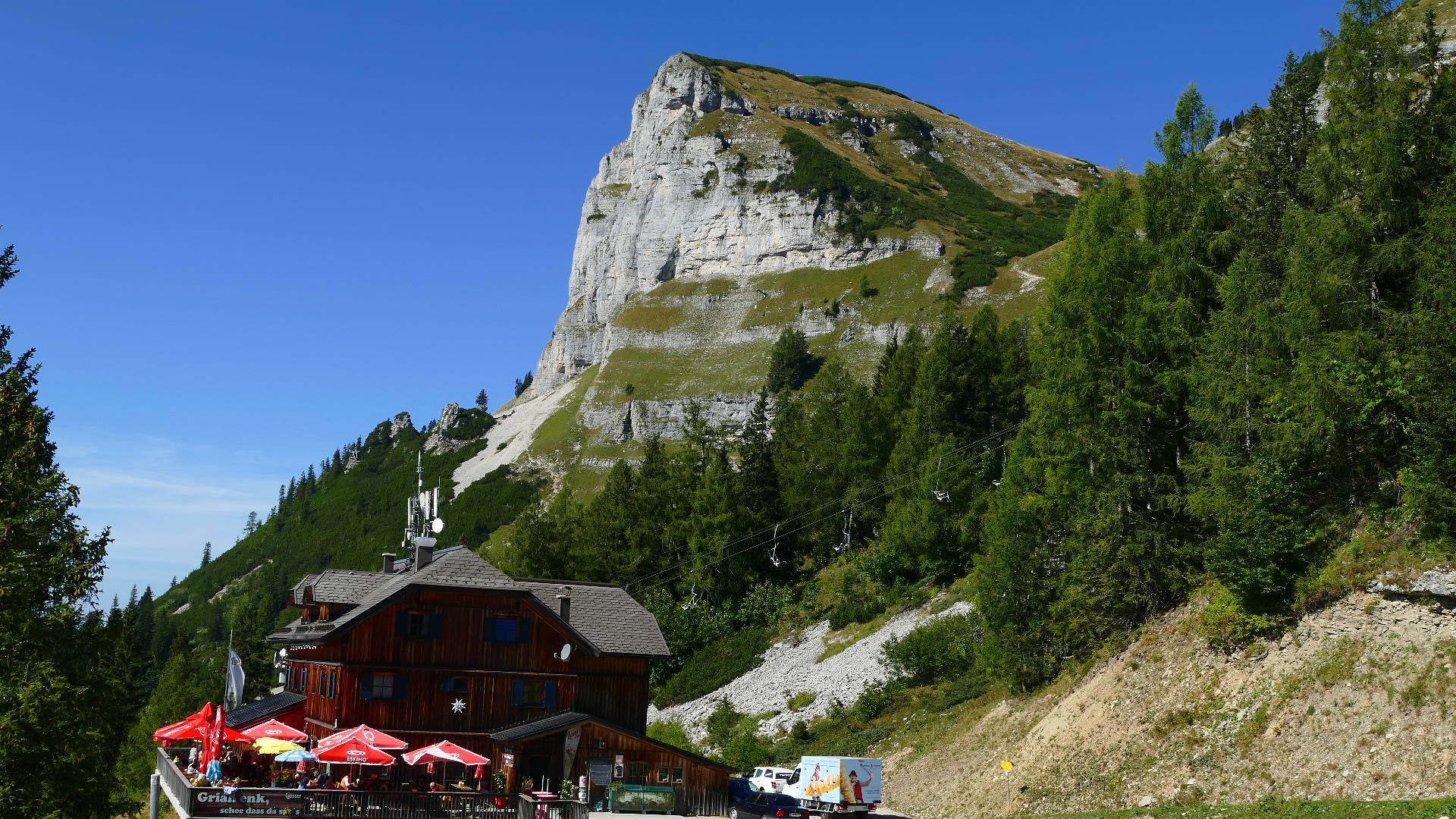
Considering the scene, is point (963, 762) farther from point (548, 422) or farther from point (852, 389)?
point (548, 422)

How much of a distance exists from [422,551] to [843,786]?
20680mm

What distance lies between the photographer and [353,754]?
3178cm

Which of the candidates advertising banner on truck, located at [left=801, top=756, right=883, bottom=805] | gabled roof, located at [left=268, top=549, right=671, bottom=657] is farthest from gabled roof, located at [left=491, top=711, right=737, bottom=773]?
advertising banner on truck, located at [left=801, top=756, right=883, bottom=805]

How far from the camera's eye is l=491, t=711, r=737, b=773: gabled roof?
39188 mm

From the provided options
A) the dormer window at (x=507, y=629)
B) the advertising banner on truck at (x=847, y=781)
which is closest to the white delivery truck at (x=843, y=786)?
the advertising banner on truck at (x=847, y=781)

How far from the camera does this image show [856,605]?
66.6 m

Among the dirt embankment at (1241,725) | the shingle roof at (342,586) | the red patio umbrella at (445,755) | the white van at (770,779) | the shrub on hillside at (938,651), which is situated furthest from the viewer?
the shrub on hillside at (938,651)

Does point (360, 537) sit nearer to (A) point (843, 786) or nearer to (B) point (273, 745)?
(B) point (273, 745)

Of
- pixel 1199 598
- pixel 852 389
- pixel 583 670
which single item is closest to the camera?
pixel 1199 598

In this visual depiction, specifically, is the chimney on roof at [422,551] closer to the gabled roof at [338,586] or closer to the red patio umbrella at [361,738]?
the gabled roof at [338,586]

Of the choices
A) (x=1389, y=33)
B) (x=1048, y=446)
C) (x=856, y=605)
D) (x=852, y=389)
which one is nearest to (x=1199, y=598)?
(x=1048, y=446)

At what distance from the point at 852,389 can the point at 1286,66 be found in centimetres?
4892

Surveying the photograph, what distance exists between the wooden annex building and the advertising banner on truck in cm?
542

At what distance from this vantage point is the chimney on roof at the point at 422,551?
46.0 meters
